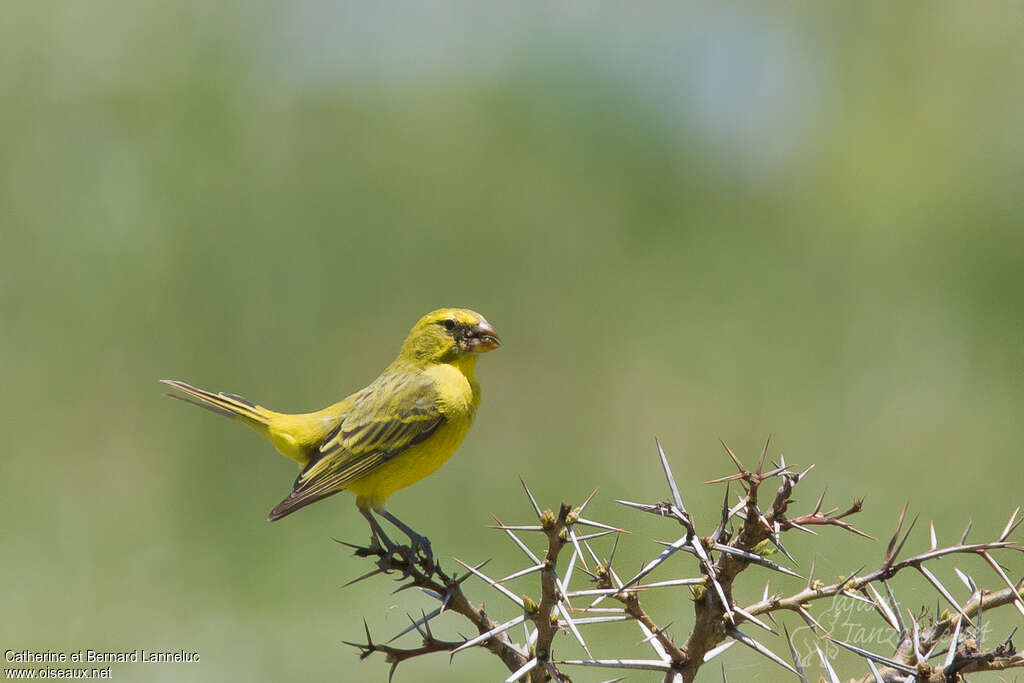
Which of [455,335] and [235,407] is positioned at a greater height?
[455,335]

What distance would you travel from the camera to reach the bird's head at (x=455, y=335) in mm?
4438

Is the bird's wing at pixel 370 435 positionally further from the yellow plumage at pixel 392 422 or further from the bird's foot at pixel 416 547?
the bird's foot at pixel 416 547

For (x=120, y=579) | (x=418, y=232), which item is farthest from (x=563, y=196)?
(x=120, y=579)

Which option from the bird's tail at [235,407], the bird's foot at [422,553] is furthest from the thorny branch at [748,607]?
the bird's tail at [235,407]

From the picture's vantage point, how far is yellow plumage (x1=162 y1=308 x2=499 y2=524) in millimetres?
3975

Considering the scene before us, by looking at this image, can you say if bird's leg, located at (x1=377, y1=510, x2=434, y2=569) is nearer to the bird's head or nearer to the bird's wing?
the bird's wing

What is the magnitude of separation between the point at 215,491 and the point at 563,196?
369 cm

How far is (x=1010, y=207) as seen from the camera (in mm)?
8180

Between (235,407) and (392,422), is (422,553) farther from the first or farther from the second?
(235,407)

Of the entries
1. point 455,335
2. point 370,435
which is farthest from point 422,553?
point 455,335

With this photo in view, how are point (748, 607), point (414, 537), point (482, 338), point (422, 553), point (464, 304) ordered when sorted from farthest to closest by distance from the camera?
point (464, 304), point (482, 338), point (422, 553), point (414, 537), point (748, 607)

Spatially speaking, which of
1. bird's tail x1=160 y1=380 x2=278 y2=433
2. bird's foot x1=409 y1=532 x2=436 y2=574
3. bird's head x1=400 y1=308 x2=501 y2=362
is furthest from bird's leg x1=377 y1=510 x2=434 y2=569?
bird's head x1=400 y1=308 x2=501 y2=362

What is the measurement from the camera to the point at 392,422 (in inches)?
160

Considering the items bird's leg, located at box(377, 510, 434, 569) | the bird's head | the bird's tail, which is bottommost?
bird's leg, located at box(377, 510, 434, 569)
